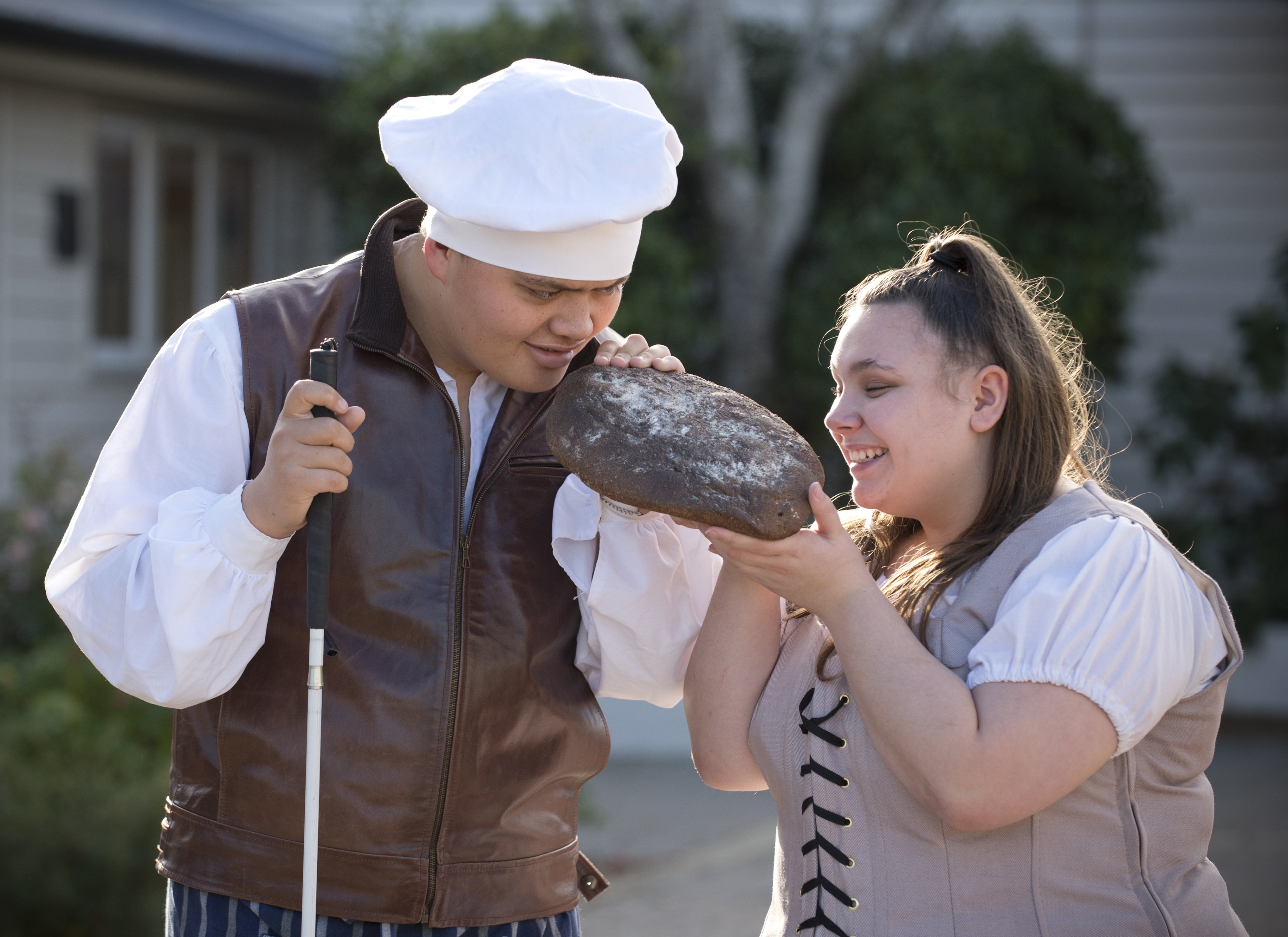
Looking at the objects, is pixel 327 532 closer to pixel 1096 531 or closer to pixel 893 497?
pixel 893 497

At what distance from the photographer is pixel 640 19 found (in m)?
8.13

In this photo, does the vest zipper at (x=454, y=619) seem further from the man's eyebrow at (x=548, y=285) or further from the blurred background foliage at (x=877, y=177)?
the blurred background foliage at (x=877, y=177)

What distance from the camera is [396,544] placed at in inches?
77.9

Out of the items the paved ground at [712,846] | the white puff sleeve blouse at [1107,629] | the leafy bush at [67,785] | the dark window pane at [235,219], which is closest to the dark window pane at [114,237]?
the dark window pane at [235,219]

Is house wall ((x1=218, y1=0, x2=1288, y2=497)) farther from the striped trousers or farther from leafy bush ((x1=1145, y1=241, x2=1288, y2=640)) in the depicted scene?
the striped trousers

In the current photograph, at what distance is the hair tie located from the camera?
2047 millimetres

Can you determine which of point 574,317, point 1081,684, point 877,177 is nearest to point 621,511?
point 574,317

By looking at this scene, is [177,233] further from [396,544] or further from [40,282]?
[396,544]

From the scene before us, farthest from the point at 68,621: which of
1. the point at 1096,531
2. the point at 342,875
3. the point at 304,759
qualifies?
the point at 1096,531

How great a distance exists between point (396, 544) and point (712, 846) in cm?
389

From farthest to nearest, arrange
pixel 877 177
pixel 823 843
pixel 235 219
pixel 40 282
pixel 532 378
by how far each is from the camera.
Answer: pixel 235 219, pixel 40 282, pixel 877 177, pixel 532 378, pixel 823 843

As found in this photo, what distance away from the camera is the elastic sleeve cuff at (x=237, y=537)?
1796 millimetres

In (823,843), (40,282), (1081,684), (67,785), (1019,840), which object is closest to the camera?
(1081,684)

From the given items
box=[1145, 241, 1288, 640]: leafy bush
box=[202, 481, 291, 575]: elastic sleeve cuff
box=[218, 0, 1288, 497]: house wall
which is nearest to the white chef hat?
box=[202, 481, 291, 575]: elastic sleeve cuff
